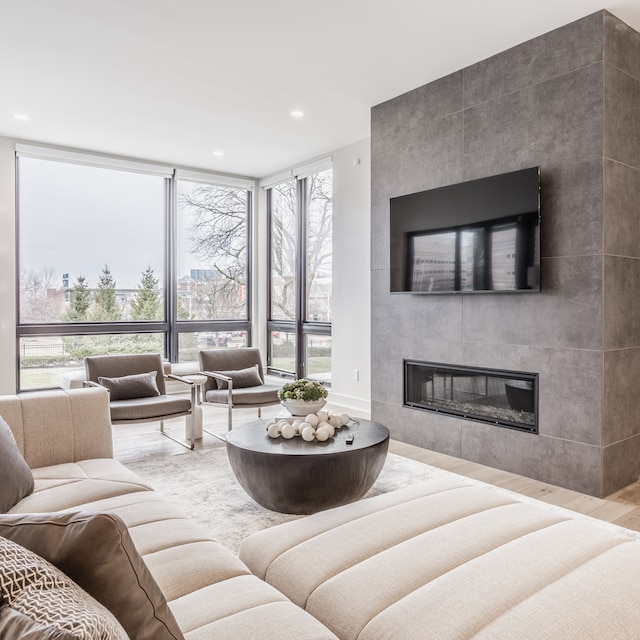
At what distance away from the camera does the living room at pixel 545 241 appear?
124 inches

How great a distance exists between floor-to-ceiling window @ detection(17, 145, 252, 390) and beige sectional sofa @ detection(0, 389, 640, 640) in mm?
4165

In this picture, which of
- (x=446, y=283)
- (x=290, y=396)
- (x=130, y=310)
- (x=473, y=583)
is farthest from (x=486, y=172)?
(x=130, y=310)

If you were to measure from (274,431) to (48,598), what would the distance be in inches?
87.0

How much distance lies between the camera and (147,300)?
6.45 metres

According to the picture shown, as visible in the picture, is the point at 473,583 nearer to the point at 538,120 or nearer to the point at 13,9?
the point at 538,120

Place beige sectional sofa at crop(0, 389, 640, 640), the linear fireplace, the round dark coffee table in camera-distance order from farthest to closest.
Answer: the linear fireplace → the round dark coffee table → beige sectional sofa at crop(0, 389, 640, 640)

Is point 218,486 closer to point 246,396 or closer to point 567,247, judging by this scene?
point 246,396

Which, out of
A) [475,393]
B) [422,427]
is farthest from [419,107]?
[422,427]

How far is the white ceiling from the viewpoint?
10.3 ft

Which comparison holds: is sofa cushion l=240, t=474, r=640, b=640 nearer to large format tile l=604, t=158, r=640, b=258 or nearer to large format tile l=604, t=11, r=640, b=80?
large format tile l=604, t=158, r=640, b=258

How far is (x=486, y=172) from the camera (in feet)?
12.2

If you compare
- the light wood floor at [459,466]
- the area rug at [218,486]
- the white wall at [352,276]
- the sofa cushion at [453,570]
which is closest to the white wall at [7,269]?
the light wood floor at [459,466]

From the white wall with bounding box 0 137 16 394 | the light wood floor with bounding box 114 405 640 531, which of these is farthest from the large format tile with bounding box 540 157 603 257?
the white wall with bounding box 0 137 16 394

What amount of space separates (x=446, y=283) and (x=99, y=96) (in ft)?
10.7
